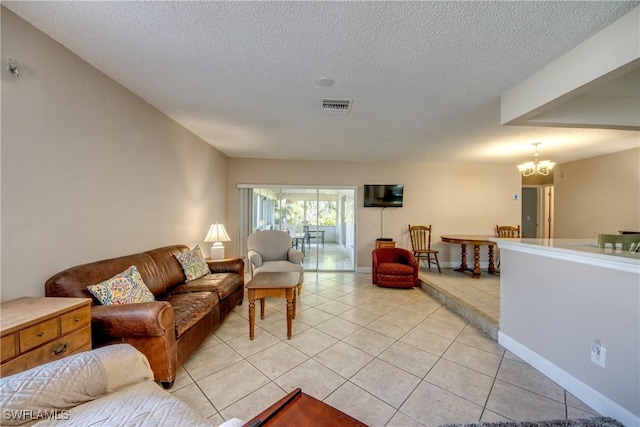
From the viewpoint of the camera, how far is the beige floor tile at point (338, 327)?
270 cm

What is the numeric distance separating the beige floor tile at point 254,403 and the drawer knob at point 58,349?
994 mm

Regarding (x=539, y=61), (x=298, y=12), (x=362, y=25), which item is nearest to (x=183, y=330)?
(x=298, y=12)

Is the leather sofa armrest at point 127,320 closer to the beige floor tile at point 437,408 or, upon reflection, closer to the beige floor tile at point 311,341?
the beige floor tile at point 311,341

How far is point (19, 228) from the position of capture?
1.56m

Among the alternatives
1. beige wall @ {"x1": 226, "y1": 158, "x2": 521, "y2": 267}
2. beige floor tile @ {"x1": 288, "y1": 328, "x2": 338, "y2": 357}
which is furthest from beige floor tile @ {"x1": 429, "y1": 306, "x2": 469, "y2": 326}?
beige wall @ {"x1": 226, "y1": 158, "x2": 521, "y2": 267}

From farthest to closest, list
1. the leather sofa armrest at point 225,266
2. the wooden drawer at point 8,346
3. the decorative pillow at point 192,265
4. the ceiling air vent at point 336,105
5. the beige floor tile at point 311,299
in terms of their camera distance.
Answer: the beige floor tile at point 311,299 → the leather sofa armrest at point 225,266 → the decorative pillow at point 192,265 → the ceiling air vent at point 336,105 → the wooden drawer at point 8,346

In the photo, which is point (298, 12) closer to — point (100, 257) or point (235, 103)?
point (235, 103)

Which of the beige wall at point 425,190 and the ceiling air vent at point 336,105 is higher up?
the ceiling air vent at point 336,105

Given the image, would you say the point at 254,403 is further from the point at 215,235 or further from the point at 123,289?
the point at 215,235

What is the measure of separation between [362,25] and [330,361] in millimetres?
2599

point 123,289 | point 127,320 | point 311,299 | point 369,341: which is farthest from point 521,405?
point 123,289

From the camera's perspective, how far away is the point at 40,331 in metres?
1.27

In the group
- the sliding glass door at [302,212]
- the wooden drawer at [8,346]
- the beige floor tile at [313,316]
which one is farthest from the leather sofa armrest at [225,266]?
the wooden drawer at [8,346]

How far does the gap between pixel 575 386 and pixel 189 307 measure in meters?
3.10
